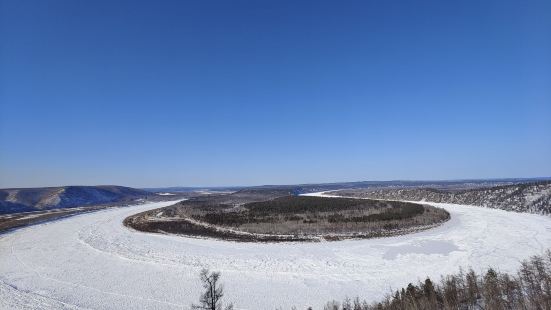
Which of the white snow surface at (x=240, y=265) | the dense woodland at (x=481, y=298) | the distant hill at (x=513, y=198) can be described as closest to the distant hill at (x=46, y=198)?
the white snow surface at (x=240, y=265)

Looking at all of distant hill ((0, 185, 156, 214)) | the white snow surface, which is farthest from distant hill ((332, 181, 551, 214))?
distant hill ((0, 185, 156, 214))

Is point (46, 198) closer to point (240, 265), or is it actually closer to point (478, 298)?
point (240, 265)

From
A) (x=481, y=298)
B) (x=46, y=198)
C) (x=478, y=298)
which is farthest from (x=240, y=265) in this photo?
(x=46, y=198)

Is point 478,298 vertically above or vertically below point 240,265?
above

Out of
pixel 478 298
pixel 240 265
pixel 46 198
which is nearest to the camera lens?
pixel 478 298

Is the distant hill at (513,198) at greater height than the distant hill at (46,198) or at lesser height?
lesser

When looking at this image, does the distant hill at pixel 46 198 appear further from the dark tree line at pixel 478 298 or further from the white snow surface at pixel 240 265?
the dark tree line at pixel 478 298

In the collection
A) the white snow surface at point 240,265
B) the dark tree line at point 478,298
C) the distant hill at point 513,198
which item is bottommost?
the white snow surface at point 240,265

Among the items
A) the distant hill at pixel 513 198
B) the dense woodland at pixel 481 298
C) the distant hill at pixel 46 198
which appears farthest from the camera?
the distant hill at pixel 46 198
